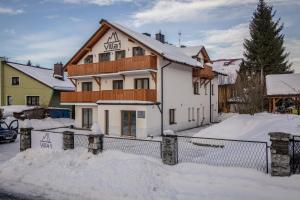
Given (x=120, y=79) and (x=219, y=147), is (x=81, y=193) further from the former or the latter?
(x=120, y=79)

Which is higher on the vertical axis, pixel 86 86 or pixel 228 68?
pixel 228 68

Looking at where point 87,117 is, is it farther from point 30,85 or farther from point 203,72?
point 30,85

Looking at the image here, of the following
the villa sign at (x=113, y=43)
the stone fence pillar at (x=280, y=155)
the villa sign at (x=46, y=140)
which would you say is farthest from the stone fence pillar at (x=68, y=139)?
the villa sign at (x=113, y=43)

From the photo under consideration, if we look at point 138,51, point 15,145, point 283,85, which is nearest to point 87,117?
point 138,51

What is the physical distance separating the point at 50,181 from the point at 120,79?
15185 mm

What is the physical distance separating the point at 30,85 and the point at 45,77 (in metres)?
2.21

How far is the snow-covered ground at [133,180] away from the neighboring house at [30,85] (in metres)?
23.8

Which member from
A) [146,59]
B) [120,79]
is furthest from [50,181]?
[120,79]

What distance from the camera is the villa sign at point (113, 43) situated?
26281mm

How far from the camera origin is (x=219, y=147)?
16953 mm

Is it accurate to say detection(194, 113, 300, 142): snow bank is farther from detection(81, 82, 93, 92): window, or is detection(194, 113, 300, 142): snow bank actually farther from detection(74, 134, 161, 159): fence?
detection(81, 82, 93, 92): window

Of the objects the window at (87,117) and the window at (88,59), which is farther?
the window at (88,59)

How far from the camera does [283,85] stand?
29.4 m

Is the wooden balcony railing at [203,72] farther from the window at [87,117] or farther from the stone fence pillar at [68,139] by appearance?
the stone fence pillar at [68,139]
